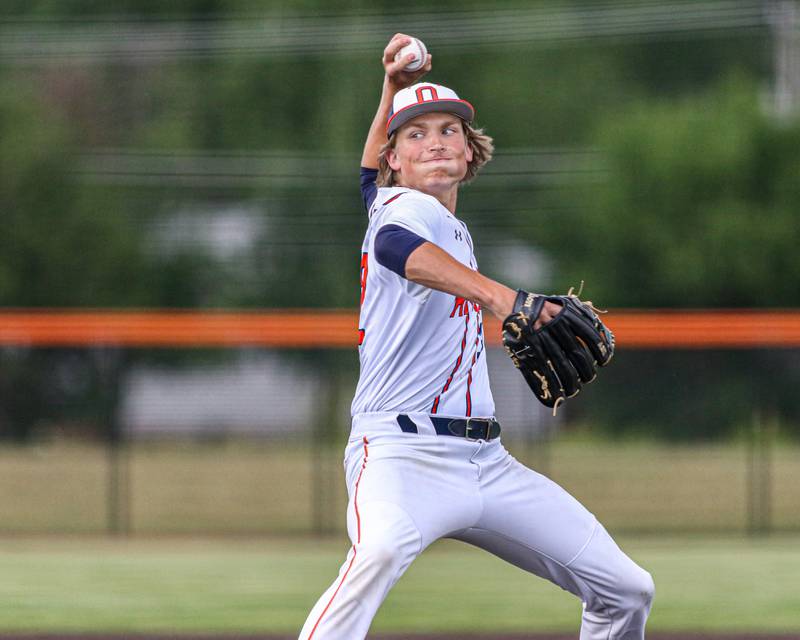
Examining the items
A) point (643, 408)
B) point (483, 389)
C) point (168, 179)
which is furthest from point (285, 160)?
point (483, 389)

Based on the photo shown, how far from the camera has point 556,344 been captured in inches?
166

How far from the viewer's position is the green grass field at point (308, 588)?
25.5ft

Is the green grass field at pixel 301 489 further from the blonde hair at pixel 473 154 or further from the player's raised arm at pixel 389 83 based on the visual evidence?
the blonde hair at pixel 473 154

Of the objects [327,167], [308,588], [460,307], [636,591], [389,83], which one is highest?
[327,167]

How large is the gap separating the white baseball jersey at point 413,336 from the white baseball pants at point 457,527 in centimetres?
9

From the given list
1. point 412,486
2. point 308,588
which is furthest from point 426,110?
point 308,588

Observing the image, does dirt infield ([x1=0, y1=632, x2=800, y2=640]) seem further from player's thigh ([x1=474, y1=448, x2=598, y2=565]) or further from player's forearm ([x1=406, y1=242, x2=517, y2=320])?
player's forearm ([x1=406, y1=242, x2=517, y2=320])

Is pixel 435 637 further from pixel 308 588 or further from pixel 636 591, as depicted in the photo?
pixel 636 591

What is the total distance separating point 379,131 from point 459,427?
1.23 meters

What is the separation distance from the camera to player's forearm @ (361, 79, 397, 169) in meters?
5.08

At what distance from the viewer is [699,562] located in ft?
34.4

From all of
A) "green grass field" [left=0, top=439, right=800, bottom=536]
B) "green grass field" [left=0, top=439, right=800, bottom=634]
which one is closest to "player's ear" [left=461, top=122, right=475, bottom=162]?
"green grass field" [left=0, top=439, right=800, bottom=634]

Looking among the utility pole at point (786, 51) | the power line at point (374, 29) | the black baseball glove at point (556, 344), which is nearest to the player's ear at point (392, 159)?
the black baseball glove at point (556, 344)

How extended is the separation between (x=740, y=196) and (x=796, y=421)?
47.1ft
